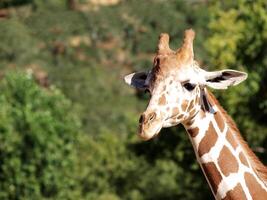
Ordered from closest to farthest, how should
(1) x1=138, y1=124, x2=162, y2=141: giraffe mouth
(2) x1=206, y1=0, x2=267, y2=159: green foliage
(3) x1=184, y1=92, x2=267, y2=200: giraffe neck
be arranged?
(1) x1=138, y1=124, x2=162, y2=141: giraffe mouth < (3) x1=184, y1=92, x2=267, y2=200: giraffe neck < (2) x1=206, y1=0, x2=267, y2=159: green foliage

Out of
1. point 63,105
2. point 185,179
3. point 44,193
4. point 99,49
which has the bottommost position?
point 99,49

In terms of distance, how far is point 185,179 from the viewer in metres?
39.8

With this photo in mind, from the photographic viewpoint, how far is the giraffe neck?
9.07 metres

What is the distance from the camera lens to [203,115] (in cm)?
912

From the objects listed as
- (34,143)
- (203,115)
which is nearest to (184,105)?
(203,115)

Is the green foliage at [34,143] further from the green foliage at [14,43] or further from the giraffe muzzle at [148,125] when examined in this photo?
the green foliage at [14,43]

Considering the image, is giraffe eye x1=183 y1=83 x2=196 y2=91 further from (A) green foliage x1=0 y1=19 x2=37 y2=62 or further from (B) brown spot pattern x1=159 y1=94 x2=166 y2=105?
(A) green foliage x1=0 y1=19 x2=37 y2=62

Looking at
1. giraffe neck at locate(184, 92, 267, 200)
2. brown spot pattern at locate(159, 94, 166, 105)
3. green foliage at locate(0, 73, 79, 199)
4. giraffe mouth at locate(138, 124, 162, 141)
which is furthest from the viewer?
green foliage at locate(0, 73, 79, 199)

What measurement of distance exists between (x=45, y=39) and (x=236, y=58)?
78.7 m

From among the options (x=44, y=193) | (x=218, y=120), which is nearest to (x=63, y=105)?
(x=44, y=193)

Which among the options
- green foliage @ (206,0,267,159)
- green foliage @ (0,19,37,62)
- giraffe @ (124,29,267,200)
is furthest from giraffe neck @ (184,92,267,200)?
green foliage @ (0,19,37,62)

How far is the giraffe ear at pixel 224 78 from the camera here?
875cm

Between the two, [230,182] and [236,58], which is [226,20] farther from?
[230,182]

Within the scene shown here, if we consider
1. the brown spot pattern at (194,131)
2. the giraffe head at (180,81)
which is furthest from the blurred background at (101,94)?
the giraffe head at (180,81)
